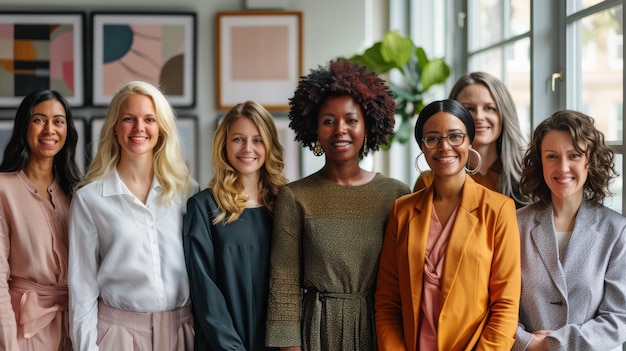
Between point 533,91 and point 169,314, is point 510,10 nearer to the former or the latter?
point 533,91

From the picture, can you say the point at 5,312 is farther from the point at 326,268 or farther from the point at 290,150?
the point at 290,150

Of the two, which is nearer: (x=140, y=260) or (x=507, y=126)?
(x=140, y=260)

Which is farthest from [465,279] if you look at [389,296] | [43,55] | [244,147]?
[43,55]

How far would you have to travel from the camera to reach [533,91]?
2887mm

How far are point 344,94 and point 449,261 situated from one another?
2.11 ft

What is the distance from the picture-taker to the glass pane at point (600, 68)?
2348mm

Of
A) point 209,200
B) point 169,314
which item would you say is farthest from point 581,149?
point 169,314

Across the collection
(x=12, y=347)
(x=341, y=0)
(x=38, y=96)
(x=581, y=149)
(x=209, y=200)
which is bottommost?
(x=12, y=347)

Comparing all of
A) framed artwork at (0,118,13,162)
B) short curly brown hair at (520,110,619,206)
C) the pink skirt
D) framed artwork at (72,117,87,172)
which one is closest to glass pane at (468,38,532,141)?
short curly brown hair at (520,110,619,206)

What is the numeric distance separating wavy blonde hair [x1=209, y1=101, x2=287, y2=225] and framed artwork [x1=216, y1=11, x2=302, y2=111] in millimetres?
2205

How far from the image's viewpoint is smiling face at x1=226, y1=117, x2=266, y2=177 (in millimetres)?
2371

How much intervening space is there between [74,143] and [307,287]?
3.39 feet

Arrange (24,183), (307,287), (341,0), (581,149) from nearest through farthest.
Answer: (581,149)
(307,287)
(24,183)
(341,0)

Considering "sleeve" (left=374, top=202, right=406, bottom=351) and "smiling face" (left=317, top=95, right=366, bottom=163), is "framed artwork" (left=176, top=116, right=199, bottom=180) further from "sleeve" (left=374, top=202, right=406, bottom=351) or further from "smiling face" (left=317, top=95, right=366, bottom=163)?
"sleeve" (left=374, top=202, right=406, bottom=351)
